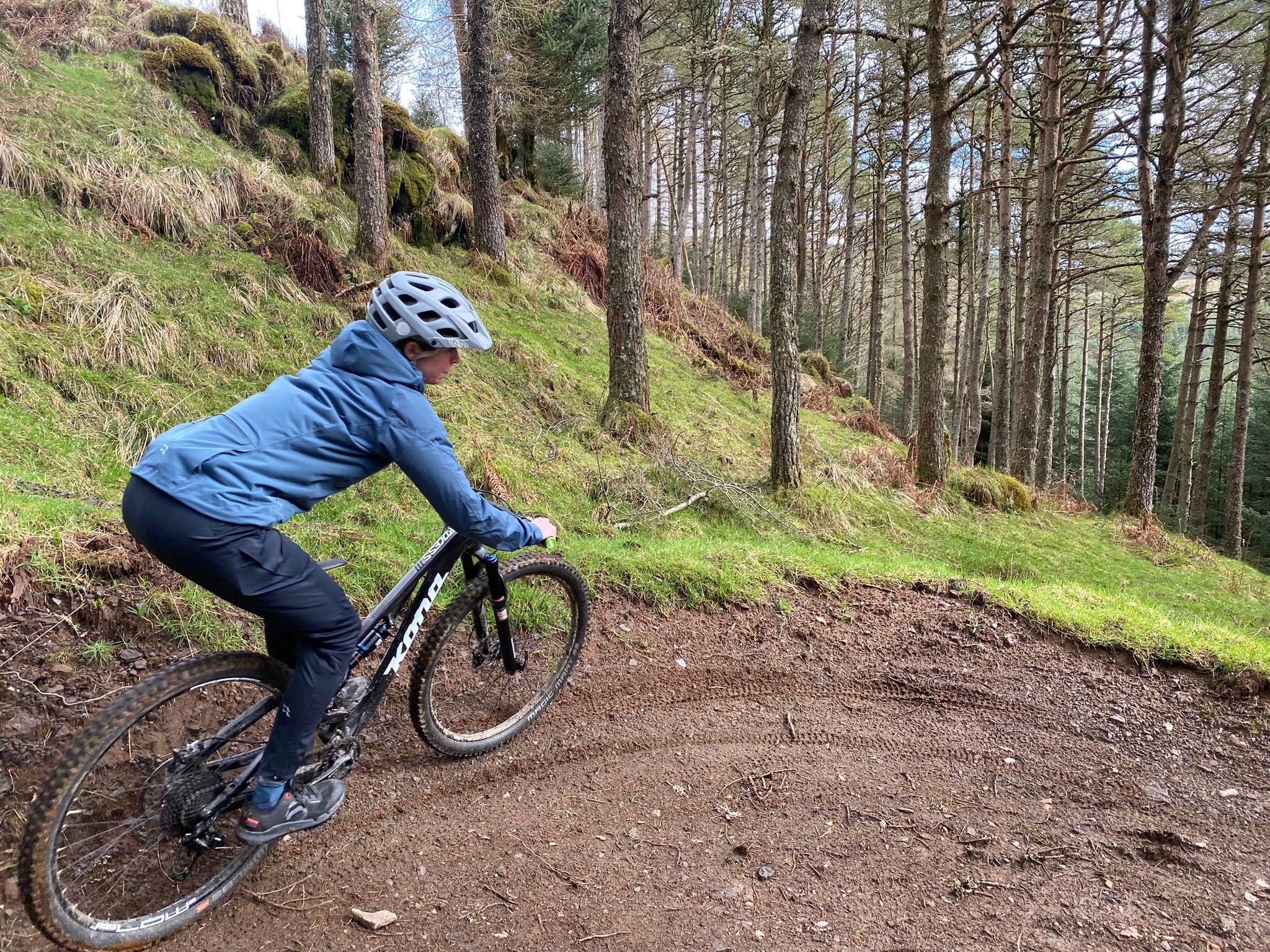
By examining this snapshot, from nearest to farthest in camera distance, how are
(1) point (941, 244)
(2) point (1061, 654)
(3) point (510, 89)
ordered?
(2) point (1061, 654)
(1) point (941, 244)
(3) point (510, 89)

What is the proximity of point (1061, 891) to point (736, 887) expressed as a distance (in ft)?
4.62

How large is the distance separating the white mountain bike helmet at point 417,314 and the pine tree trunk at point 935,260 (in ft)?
31.8

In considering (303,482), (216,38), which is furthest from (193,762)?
(216,38)

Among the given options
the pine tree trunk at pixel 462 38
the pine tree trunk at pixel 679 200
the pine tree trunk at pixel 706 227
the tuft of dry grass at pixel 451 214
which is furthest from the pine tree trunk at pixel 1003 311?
the pine tree trunk at pixel 462 38

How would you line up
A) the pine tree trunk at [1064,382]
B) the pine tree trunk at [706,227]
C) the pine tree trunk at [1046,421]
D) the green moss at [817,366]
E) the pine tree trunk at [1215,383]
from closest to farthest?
the pine tree trunk at [1215,383], the pine tree trunk at [1046,421], the green moss at [817,366], the pine tree trunk at [706,227], the pine tree trunk at [1064,382]

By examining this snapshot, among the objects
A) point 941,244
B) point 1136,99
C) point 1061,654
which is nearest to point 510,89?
point 941,244

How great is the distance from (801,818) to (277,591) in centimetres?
262

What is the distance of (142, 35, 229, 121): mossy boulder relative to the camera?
11.1m

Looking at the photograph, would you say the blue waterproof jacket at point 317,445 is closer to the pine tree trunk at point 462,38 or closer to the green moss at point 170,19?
the green moss at point 170,19

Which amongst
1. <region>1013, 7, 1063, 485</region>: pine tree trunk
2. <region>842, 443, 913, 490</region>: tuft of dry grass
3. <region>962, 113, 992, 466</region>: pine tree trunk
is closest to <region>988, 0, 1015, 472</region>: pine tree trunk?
<region>962, 113, 992, 466</region>: pine tree trunk

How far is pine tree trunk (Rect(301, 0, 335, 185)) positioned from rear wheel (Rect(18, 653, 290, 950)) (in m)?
11.3

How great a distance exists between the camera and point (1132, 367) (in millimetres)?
41031

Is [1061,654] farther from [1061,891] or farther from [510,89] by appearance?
[510,89]

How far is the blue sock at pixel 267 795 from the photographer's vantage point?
2658mm
